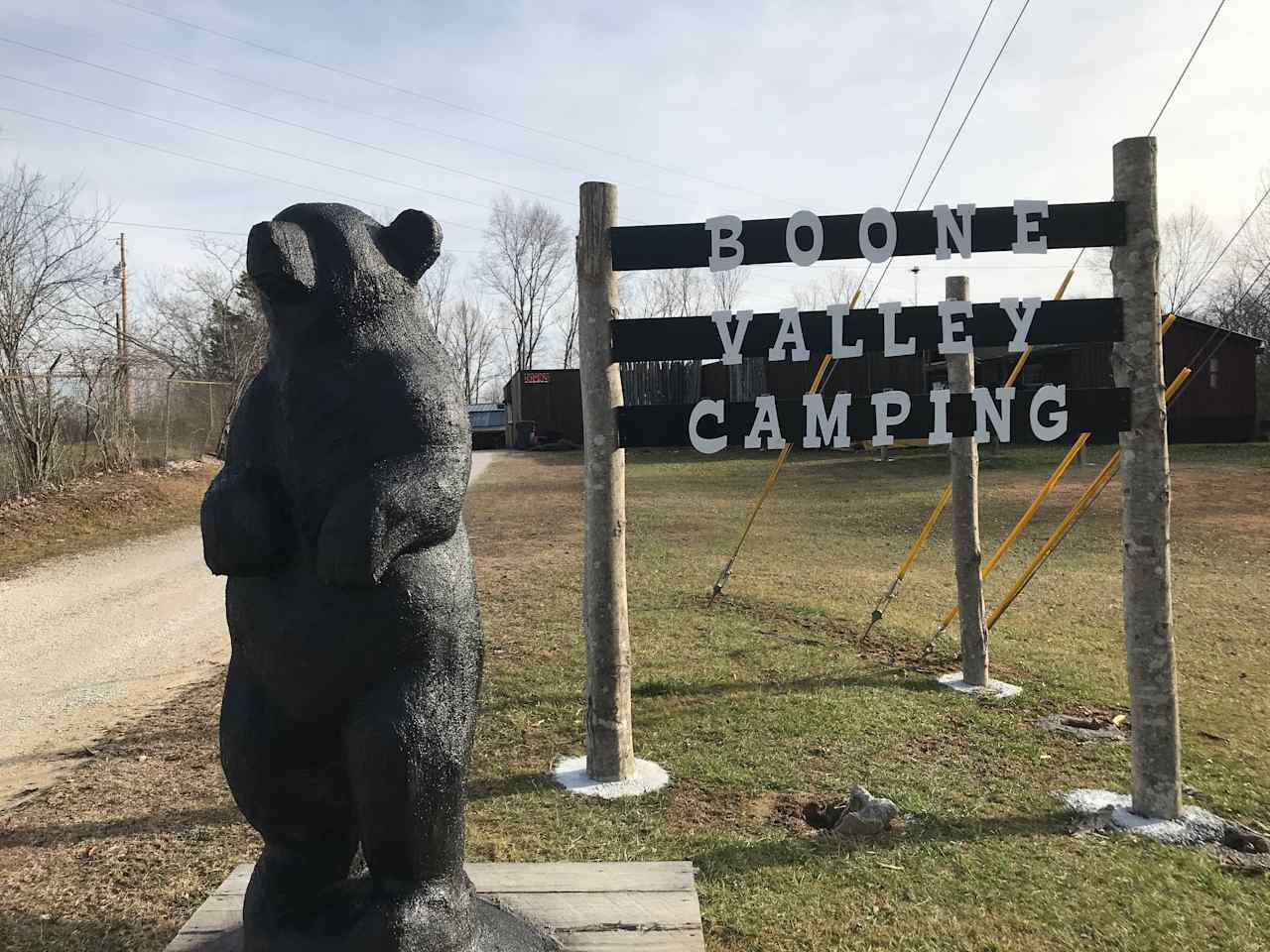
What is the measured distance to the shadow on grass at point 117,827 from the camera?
3.82 meters

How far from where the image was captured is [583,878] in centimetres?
284

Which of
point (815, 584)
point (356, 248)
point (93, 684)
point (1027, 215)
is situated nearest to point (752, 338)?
→ point (1027, 215)

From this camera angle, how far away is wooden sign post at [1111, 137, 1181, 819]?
146 inches

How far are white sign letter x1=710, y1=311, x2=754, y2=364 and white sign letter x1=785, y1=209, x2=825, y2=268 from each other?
32cm

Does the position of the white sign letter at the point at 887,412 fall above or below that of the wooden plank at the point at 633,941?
above

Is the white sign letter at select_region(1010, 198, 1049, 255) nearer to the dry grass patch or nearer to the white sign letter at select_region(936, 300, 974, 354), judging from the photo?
the white sign letter at select_region(936, 300, 974, 354)

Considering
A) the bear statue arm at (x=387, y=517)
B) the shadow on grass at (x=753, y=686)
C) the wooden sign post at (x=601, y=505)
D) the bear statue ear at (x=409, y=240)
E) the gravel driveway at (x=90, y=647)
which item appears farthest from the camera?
the shadow on grass at (x=753, y=686)

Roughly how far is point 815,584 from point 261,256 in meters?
8.29

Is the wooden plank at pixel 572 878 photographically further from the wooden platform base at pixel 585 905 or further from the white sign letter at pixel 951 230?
the white sign letter at pixel 951 230

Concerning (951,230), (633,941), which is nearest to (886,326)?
(951,230)

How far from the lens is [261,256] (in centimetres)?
189

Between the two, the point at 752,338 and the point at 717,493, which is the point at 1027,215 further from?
the point at 717,493

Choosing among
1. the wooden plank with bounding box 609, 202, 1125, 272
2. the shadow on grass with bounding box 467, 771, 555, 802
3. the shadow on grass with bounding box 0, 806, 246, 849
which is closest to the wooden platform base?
the shadow on grass with bounding box 0, 806, 246, 849

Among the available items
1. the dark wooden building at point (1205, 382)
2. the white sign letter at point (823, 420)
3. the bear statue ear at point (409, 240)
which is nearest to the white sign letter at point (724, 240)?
the white sign letter at point (823, 420)
